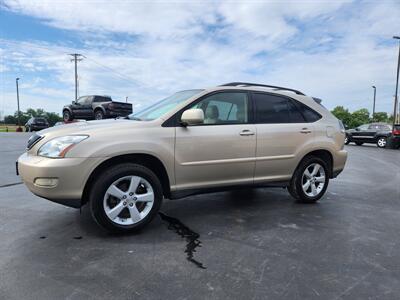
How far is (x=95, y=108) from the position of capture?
20172 millimetres

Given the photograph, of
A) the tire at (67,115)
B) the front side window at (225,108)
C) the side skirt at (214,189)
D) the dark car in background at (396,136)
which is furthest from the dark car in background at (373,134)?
the front side window at (225,108)

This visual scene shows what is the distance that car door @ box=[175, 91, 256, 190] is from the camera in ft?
13.7

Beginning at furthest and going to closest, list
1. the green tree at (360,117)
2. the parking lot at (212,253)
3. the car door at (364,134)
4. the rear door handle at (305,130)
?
the green tree at (360,117), the car door at (364,134), the rear door handle at (305,130), the parking lot at (212,253)

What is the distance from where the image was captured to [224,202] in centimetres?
540

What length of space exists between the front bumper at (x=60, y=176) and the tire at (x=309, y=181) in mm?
2998

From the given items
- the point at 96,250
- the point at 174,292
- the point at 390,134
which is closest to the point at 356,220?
the point at 174,292

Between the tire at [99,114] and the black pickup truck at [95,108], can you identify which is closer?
the black pickup truck at [95,108]

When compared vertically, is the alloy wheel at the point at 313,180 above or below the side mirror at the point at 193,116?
below

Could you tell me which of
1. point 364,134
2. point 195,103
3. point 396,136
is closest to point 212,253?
point 195,103

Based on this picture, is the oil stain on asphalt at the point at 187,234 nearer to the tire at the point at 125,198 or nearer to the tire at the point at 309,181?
the tire at the point at 125,198

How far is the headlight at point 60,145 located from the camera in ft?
11.7

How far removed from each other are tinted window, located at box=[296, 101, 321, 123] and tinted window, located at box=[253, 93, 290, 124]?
0.95 ft

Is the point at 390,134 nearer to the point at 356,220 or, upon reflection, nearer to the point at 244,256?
the point at 356,220

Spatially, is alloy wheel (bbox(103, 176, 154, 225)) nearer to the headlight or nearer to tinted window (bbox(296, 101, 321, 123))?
the headlight
